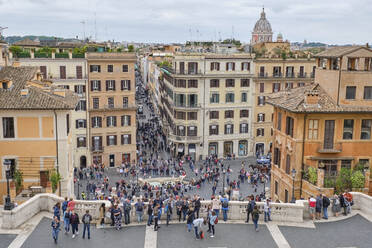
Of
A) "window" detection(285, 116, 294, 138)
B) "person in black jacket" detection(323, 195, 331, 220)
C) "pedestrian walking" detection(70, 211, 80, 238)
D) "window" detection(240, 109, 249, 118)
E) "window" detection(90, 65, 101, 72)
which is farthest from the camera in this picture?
"window" detection(240, 109, 249, 118)

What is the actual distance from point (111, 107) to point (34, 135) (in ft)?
94.6

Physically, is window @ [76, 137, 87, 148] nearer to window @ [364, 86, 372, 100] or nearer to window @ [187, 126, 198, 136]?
window @ [187, 126, 198, 136]

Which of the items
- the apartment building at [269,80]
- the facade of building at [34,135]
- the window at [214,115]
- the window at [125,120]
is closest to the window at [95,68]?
the window at [125,120]

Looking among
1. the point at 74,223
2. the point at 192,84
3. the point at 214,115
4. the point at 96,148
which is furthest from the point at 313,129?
the point at 96,148

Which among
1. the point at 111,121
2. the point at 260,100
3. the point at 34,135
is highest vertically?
the point at 34,135

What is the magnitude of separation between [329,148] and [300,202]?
431 inches

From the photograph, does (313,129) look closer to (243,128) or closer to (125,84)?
(125,84)

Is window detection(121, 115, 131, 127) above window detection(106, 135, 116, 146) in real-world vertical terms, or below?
above

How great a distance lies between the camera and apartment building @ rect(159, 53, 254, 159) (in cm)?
6456

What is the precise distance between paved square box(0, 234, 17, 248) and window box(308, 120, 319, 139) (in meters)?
22.3

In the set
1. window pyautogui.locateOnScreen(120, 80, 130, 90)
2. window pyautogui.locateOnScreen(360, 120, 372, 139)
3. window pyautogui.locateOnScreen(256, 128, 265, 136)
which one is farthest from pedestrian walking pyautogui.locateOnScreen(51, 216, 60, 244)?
window pyautogui.locateOnScreen(256, 128, 265, 136)

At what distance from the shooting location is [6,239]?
70.1 ft

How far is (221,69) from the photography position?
65.6m

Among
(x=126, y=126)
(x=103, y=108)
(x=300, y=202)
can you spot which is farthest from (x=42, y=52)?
(x=300, y=202)
